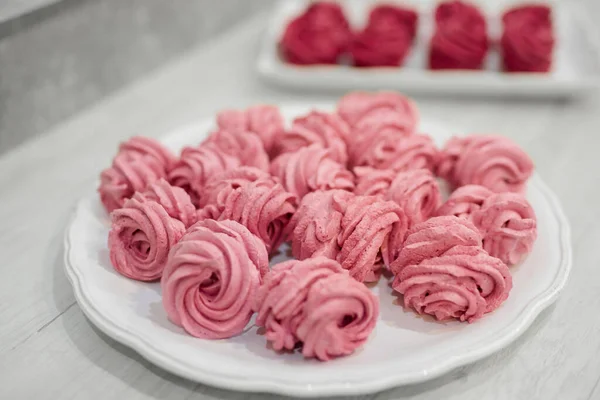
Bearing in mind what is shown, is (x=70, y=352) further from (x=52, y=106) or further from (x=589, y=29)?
(x=589, y=29)

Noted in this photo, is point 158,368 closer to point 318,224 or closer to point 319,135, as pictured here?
point 318,224

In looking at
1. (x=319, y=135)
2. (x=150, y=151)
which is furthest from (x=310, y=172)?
(x=150, y=151)

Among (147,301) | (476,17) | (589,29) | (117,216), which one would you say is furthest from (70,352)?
(589,29)

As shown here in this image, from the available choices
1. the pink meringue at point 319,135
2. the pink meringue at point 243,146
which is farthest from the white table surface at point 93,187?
the pink meringue at point 319,135

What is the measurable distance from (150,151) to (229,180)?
27 centimetres

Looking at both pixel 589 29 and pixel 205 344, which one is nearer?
pixel 205 344

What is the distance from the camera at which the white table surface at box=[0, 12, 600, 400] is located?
1.28 meters

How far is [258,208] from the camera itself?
4.73 ft

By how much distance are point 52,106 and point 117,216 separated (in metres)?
0.89

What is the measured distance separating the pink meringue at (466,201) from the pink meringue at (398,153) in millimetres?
181

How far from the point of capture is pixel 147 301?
1379 millimetres

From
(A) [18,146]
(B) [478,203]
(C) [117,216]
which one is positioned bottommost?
(A) [18,146]

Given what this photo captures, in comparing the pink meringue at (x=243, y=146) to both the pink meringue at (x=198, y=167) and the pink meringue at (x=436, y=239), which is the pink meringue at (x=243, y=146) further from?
the pink meringue at (x=436, y=239)

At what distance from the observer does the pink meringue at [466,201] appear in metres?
1.50
